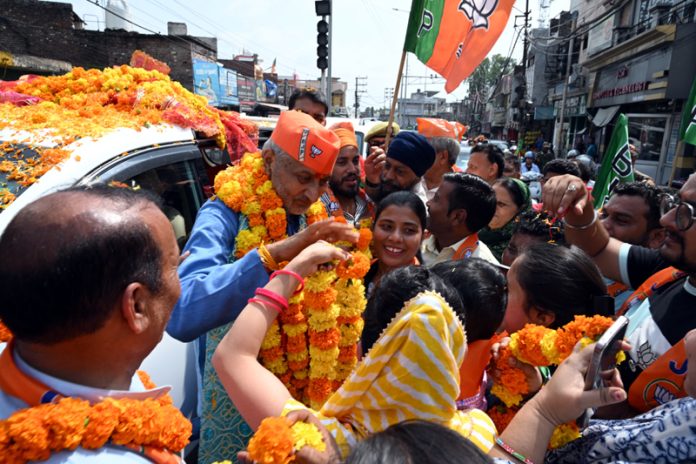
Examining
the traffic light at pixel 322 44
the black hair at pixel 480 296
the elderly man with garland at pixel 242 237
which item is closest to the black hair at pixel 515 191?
the elderly man with garland at pixel 242 237

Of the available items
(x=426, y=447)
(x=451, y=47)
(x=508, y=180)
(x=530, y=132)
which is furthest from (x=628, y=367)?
(x=530, y=132)

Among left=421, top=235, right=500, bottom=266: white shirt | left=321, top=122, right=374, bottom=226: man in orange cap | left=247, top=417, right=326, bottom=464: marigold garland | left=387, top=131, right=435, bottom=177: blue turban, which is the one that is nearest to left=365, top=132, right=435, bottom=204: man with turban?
left=387, top=131, right=435, bottom=177: blue turban

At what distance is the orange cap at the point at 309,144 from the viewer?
204cm

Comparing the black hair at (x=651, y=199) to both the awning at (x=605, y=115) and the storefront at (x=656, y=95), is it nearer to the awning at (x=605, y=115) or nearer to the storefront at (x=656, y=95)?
the storefront at (x=656, y=95)

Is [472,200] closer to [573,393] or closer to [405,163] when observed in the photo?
[405,163]

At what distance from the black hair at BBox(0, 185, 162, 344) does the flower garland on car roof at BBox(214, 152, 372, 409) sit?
33.6 inches

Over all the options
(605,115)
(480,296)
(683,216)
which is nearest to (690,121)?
(683,216)

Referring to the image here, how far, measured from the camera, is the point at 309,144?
2.04 m

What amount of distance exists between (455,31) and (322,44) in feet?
23.3

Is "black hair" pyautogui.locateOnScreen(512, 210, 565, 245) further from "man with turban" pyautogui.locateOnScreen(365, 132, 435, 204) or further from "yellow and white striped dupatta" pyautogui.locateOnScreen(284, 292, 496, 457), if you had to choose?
"yellow and white striped dupatta" pyautogui.locateOnScreen(284, 292, 496, 457)

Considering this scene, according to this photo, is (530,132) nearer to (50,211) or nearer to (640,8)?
(640,8)

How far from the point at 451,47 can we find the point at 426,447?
4079mm

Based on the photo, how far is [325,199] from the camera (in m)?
3.42

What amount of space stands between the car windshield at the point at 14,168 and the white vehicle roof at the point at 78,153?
0.04 metres
